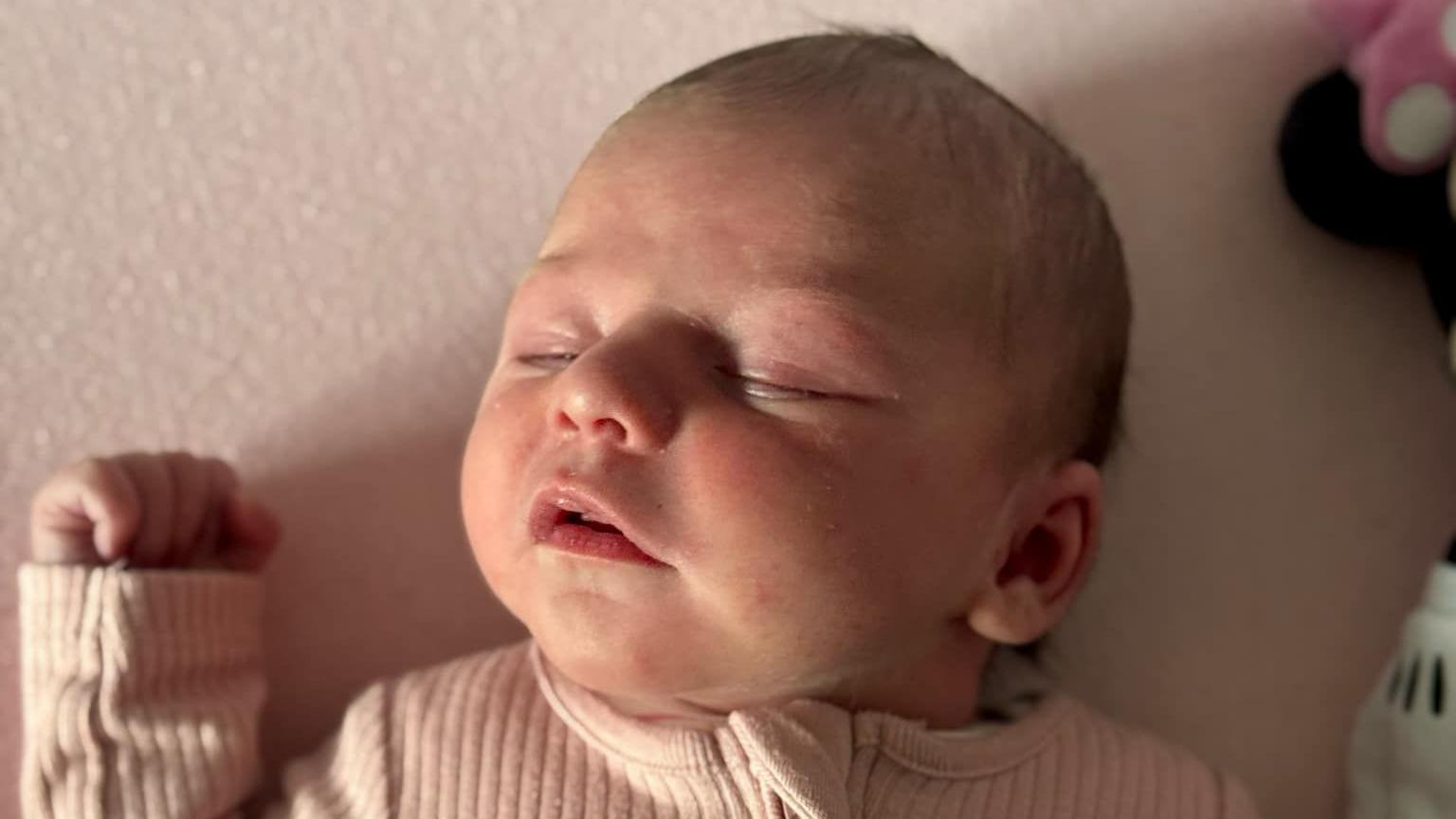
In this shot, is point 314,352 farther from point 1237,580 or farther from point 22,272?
point 1237,580

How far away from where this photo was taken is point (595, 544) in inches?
29.2

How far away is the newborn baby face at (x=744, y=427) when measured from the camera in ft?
2.39

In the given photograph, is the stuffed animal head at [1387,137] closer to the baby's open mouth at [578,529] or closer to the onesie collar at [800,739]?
the onesie collar at [800,739]

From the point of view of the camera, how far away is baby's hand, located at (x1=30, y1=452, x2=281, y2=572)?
0.86 m

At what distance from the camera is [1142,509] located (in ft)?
3.55

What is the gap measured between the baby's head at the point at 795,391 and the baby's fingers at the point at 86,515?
0.79 feet

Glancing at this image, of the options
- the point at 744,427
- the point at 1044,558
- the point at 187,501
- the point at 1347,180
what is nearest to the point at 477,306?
the point at 187,501

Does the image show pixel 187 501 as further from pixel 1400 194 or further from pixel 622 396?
pixel 1400 194

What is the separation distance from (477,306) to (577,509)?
1.08 feet

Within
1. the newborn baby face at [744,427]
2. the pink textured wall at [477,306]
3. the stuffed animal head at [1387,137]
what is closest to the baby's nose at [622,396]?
the newborn baby face at [744,427]

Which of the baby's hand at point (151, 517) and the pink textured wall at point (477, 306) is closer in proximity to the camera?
the baby's hand at point (151, 517)

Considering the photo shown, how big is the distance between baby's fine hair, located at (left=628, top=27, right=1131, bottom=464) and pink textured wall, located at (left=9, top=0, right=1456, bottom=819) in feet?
0.67

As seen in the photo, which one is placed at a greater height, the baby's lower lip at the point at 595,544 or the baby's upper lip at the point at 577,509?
the baby's upper lip at the point at 577,509

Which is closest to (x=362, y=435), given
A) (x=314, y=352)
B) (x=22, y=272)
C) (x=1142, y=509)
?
(x=314, y=352)
